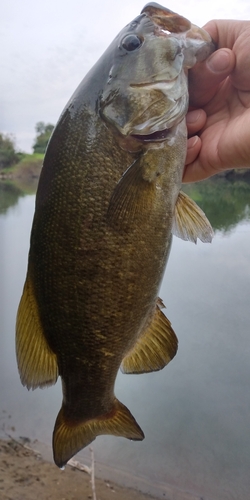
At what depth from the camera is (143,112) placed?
132cm

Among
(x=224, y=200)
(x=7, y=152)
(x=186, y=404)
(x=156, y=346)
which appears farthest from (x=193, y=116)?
(x=7, y=152)

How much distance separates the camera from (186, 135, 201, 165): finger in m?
1.75

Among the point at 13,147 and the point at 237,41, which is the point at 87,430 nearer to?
the point at 237,41

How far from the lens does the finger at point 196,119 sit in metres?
1.77

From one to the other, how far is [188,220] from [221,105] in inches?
28.8

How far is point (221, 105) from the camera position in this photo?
6.18ft

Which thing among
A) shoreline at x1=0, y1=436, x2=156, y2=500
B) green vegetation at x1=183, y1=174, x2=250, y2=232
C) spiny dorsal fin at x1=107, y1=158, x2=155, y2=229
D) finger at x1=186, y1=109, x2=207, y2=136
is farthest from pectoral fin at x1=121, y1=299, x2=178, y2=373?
green vegetation at x1=183, y1=174, x2=250, y2=232

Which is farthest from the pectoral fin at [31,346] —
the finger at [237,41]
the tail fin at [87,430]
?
the finger at [237,41]

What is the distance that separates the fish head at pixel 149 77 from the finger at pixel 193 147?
398 millimetres

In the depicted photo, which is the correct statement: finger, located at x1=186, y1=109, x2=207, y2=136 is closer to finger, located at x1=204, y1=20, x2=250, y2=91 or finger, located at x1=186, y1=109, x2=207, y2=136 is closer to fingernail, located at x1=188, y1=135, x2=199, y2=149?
fingernail, located at x1=188, y1=135, x2=199, y2=149

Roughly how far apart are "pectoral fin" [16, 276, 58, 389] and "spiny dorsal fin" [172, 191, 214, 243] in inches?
22.6

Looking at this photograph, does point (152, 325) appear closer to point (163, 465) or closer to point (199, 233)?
point (199, 233)

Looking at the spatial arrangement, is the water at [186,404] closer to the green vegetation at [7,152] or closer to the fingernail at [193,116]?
the fingernail at [193,116]

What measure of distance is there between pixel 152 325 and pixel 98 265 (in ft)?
1.23
